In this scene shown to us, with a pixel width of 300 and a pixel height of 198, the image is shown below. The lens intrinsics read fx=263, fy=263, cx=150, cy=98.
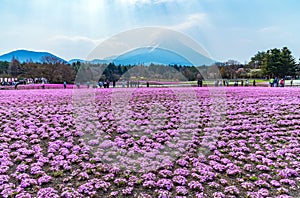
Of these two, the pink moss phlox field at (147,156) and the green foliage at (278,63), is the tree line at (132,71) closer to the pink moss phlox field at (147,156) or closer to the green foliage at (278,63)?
the green foliage at (278,63)

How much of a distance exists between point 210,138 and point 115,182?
17.2 feet

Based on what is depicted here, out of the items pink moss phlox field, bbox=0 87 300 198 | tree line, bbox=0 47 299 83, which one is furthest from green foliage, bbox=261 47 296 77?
pink moss phlox field, bbox=0 87 300 198

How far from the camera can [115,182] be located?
7.44 meters

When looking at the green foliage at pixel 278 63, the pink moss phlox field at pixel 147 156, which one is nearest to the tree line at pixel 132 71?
the green foliage at pixel 278 63

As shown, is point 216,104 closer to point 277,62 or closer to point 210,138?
point 210,138

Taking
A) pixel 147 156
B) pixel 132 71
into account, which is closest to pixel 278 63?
pixel 132 71

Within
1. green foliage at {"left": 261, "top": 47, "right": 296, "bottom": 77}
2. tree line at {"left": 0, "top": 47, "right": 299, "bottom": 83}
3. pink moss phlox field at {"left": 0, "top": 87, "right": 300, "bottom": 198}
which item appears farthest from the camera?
green foliage at {"left": 261, "top": 47, "right": 296, "bottom": 77}

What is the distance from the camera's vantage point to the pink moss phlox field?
719 cm

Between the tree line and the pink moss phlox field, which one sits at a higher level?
the tree line

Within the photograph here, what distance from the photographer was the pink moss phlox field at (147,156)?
23.6 feet

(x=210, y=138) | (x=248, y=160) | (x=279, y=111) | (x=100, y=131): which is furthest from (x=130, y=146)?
(x=279, y=111)

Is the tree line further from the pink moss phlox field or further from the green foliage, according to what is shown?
the pink moss phlox field

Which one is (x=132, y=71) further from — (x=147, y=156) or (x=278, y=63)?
(x=147, y=156)

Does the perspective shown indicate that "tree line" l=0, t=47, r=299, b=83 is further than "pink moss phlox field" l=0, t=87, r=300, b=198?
Yes
